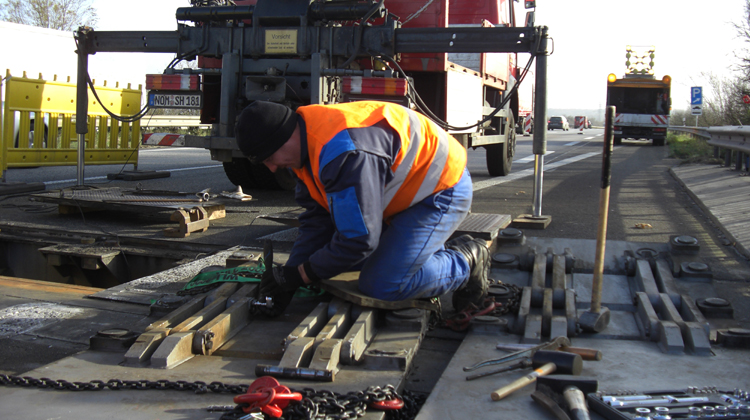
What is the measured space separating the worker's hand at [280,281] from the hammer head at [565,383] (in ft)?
4.02

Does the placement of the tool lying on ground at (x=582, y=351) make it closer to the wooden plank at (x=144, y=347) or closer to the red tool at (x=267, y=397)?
the red tool at (x=267, y=397)

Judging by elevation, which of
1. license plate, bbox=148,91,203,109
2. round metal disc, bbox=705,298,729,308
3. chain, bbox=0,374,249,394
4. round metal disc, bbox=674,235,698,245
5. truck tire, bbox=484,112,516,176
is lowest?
chain, bbox=0,374,249,394

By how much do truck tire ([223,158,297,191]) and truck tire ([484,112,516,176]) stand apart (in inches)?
160

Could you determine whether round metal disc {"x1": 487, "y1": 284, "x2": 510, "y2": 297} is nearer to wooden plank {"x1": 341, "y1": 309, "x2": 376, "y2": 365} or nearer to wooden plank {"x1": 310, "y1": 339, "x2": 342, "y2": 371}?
wooden plank {"x1": 341, "y1": 309, "x2": 376, "y2": 365}

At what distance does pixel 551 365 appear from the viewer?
2.66 meters

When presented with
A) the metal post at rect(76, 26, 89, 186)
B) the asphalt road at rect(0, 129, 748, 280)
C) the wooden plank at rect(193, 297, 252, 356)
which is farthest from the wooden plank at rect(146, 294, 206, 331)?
the metal post at rect(76, 26, 89, 186)

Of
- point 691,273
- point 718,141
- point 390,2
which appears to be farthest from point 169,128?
point 691,273

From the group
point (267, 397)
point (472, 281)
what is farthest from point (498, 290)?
point (267, 397)

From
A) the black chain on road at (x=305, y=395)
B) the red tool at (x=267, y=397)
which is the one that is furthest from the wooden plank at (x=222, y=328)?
the red tool at (x=267, y=397)

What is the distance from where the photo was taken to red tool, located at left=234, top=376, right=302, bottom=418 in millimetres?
2240

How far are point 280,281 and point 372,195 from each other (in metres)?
0.71

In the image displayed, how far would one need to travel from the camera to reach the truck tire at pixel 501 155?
37.3 ft

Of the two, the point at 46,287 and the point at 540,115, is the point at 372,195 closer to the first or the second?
the point at 46,287

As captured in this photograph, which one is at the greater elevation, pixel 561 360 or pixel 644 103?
pixel 644 103
